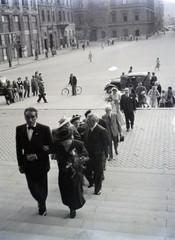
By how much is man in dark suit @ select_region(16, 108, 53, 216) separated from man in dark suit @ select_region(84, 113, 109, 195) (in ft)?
3.10

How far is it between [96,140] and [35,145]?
3.78 feet

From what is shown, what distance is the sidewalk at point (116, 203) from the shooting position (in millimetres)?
3074

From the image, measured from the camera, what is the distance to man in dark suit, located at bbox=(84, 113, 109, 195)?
444cm

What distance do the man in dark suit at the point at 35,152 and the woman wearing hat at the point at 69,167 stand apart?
5.3 inches

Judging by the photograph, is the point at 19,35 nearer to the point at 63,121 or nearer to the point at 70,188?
the point at 63,121

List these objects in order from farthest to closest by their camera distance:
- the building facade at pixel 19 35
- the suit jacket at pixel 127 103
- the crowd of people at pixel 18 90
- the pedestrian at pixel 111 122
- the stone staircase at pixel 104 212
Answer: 1. the building facade at pixel 19 35
2. the crowd of people at pixel 18 90
3. the suit jacket at pixel 127 103
4. the pedestrian at pixel 111 122
5. the stone staircase at pixel 104 212

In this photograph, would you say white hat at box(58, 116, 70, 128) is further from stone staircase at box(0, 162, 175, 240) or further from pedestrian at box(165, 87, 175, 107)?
pedestrian at box(165, 87, 175, 107)


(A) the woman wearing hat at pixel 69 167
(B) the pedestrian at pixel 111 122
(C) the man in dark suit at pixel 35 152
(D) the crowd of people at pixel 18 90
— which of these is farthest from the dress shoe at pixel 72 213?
(D) the crowd of people at pixel 18 90

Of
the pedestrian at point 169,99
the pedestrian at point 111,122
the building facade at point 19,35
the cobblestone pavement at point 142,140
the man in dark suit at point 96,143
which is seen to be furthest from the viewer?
the building facade at point 19,35

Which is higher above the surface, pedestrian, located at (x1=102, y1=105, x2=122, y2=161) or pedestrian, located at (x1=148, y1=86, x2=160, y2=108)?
pedestrian, located at (x1=102, y1=105, x2=122, y2=161)

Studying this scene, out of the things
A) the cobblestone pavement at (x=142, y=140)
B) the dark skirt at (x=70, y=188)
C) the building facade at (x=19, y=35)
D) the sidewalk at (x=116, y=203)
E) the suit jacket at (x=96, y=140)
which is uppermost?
the building facade at (x=19, y=35)

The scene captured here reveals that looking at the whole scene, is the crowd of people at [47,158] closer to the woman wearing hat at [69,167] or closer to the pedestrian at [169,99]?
the woman wearing hat at [69,167]

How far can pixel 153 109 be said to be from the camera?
11.2m

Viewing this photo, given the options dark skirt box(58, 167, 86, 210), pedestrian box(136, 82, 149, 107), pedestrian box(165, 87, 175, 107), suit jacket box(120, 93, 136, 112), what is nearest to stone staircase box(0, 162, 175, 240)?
dark skirt box(58, 167, 86, 210)
